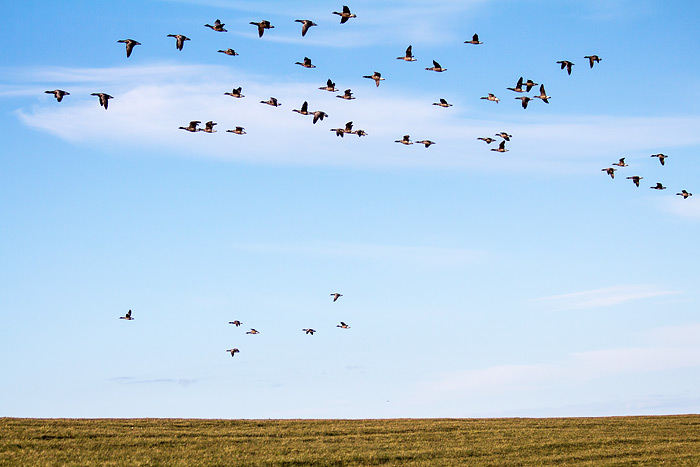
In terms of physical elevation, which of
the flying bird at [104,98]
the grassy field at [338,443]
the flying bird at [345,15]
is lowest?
the grassy field at [338,443]

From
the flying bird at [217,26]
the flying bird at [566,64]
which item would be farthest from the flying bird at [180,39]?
the flying bird at [566,64]

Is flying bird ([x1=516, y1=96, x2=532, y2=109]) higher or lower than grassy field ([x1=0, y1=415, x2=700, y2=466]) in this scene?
higher

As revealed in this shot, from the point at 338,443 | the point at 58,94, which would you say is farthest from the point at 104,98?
the point at 338,443

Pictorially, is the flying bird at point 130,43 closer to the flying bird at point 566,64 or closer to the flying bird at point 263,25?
the flying bird at point 263,25

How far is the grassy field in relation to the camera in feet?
132

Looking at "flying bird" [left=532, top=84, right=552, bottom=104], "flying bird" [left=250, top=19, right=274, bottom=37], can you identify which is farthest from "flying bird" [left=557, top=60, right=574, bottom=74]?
"flying bird" [left=250, top=19, right=274, bottom=37]

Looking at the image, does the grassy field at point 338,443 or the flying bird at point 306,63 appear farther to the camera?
the flying bird at point 306,63

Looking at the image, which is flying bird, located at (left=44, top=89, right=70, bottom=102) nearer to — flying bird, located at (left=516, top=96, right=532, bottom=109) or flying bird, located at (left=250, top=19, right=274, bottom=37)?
flying bird, located at (left=250, top=19, right=274, bottom=37)

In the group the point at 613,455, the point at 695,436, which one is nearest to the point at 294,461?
the point at 613,455

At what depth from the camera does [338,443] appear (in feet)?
150

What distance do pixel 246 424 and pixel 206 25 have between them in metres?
22.7

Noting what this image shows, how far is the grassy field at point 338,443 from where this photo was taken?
40.2m

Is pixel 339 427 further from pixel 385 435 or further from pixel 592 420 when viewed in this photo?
pixel 592 420

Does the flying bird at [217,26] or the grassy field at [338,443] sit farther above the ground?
the flying bird at [217,26]
